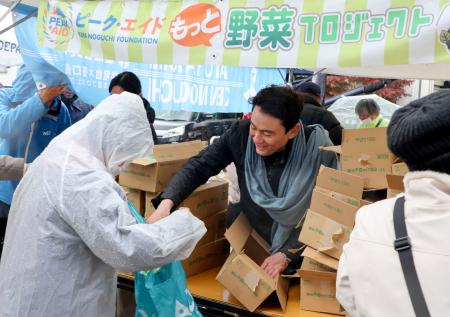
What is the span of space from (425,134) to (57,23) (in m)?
2.39

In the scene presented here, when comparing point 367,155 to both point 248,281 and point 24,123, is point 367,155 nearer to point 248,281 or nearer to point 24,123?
point 248,281

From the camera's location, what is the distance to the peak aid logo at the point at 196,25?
2.26 meters

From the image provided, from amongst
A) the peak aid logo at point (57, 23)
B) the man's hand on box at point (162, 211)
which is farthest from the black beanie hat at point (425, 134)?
the peak aid logo at point (57, 23)

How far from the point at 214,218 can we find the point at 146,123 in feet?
3.13

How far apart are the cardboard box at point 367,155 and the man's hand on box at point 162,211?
0.83m

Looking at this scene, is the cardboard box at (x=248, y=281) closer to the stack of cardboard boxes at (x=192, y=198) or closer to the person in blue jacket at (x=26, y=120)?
the stack of cardboard boxes at (x=192, y=198)

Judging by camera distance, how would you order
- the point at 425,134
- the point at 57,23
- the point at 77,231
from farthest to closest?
1. the point at 57,23
2. the point at 77,231
3. the point at 425,134

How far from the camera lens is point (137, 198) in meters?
2.48

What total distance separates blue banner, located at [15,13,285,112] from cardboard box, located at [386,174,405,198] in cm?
201

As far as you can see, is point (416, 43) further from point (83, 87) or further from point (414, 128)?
point (83, 87)

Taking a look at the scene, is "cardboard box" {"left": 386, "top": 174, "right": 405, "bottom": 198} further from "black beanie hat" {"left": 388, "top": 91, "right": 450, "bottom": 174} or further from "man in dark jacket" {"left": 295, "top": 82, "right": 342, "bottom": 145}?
"man in dark jacket" {"left": 295, "top": 82, "right": 342, "bottom": 145}

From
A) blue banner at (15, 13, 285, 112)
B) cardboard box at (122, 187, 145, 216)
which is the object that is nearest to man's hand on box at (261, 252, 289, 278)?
cardboard box at (122, 187, 145, 216)

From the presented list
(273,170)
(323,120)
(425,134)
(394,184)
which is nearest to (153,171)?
(273,170)

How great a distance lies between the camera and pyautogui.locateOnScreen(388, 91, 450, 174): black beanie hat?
92cm
